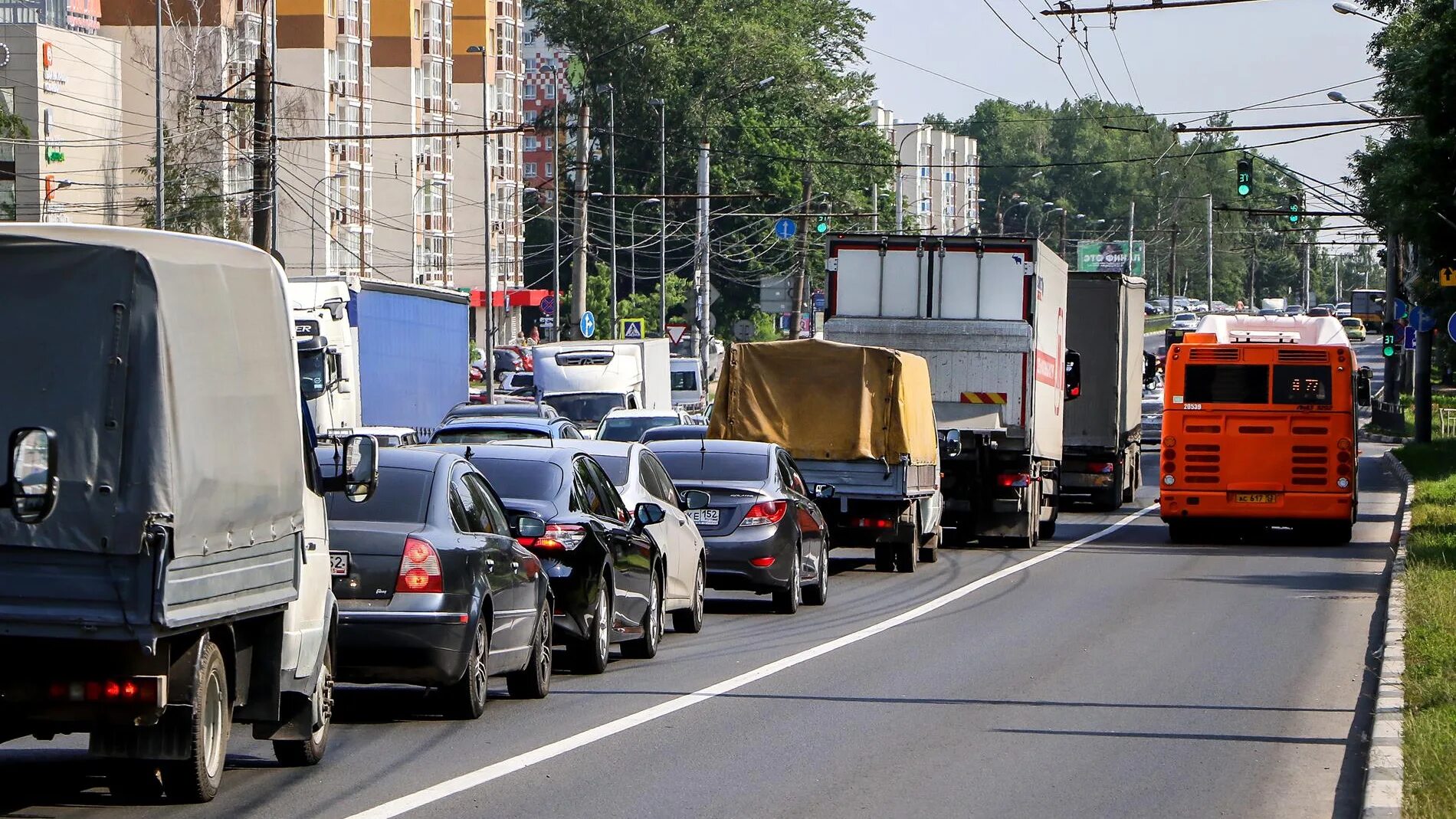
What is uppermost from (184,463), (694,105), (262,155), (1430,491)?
(694,105)

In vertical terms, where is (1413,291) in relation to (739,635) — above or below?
above

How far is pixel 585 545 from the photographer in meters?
13.7

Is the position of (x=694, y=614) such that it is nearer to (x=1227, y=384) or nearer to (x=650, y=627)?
(x=650, y=627)

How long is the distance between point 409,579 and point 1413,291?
45685 mm

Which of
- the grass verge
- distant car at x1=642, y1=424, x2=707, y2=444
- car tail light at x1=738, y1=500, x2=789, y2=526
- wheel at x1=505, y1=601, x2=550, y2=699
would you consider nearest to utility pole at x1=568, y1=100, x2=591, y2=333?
distant car at x1=642, y1=424, x2=707, y2=444

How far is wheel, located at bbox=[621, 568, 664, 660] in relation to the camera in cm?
1510

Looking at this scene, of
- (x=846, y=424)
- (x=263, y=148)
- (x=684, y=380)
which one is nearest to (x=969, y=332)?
(x=846, y=424)

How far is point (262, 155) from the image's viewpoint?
115ft

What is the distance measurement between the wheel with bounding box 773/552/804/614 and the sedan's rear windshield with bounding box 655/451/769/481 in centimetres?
84

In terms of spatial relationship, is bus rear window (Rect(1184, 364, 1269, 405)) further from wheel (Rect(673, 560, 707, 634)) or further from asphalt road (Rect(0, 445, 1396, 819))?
wheel (Rect(673, 560, 707, 634))

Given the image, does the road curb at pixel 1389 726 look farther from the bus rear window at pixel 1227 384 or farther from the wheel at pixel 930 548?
the bus rear window at pixel 1227 384

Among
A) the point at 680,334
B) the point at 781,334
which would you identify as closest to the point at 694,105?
the point at 781,334

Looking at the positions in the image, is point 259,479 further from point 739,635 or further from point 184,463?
point 739,635

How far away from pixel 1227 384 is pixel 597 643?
18.0 meters
